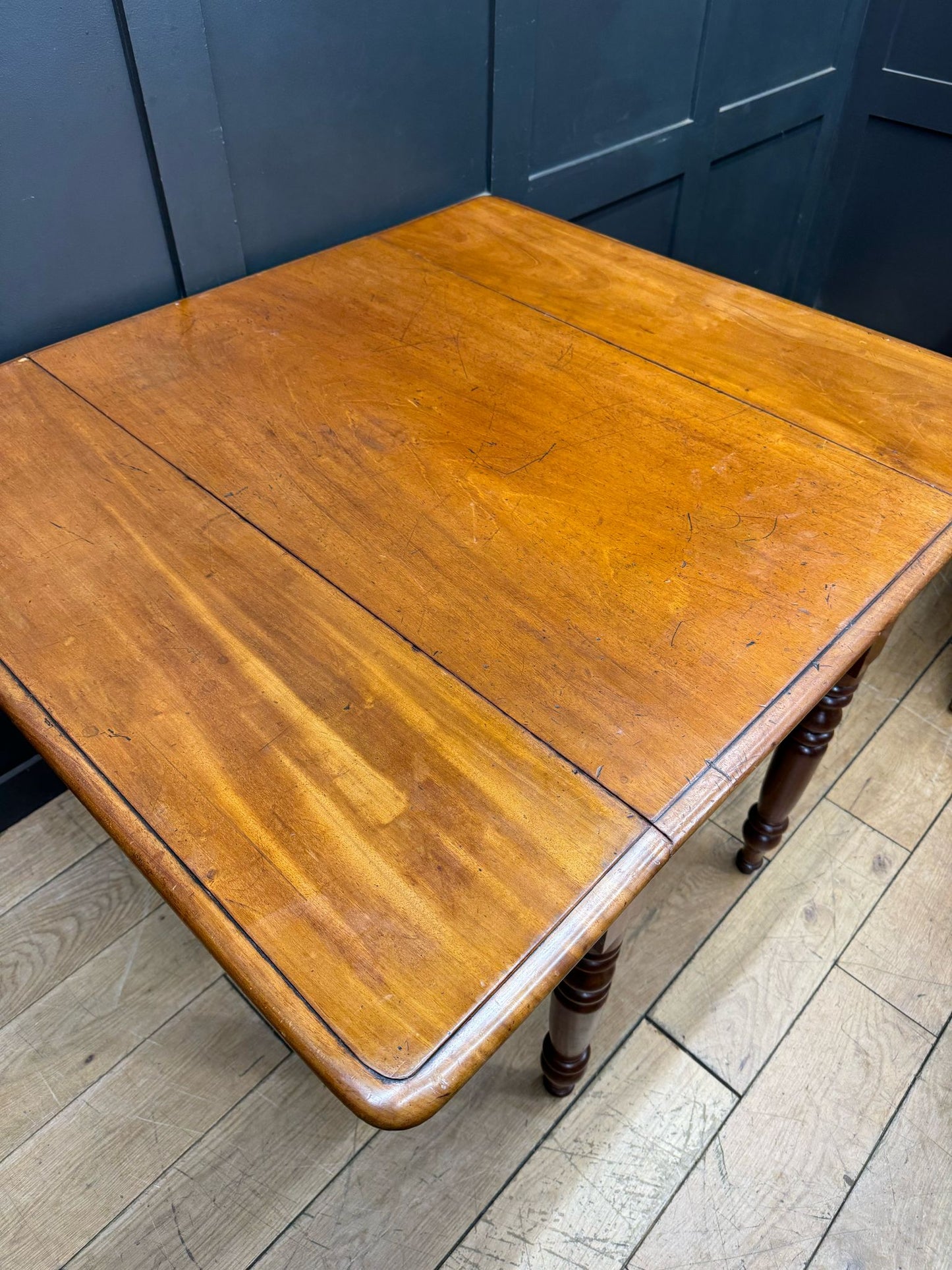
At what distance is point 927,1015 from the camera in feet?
4.21

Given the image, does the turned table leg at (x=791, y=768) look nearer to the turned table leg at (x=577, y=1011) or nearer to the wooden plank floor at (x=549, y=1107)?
the wooden plank floor at (x=549, y=1107)

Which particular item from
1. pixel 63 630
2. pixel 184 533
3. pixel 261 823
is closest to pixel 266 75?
pixel 184 533

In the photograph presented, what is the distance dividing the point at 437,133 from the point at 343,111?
7.7 inches

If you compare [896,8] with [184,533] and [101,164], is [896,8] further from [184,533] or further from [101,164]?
[184,533]

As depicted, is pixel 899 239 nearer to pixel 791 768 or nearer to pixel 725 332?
pixel 725 332

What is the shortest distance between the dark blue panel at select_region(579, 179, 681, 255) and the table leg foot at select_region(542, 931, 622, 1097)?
4.94 feet

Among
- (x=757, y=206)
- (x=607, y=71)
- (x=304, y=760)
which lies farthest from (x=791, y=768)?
(x=757, y=206)

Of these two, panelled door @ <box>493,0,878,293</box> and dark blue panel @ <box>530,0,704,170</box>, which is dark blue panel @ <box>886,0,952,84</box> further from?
dark blue panel @ <box>530,0,704,170</box>

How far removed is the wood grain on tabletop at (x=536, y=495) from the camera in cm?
76

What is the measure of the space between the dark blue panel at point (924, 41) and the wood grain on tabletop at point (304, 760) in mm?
2120

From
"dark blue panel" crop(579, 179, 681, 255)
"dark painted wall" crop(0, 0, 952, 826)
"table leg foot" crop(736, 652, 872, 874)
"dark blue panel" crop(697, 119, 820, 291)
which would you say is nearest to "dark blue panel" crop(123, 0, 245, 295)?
"dark painted wall" crop(0, 0, 952, 826)

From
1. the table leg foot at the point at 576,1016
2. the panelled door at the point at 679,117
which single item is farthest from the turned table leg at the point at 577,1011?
the panelled door at the point at 679,117

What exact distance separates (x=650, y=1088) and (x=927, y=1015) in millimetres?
412

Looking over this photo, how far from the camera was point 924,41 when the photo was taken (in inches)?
83.0
